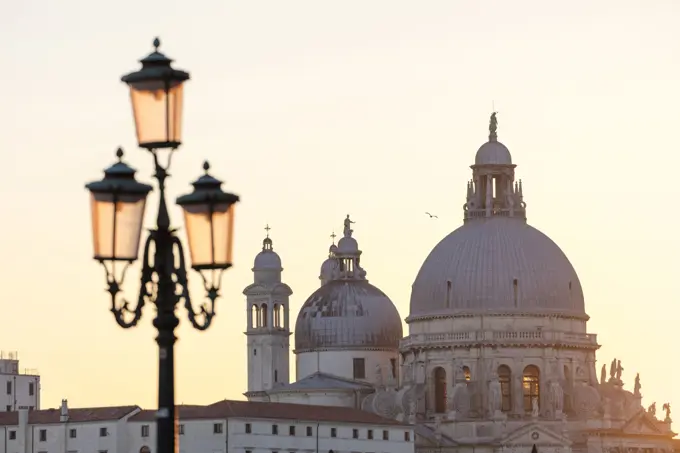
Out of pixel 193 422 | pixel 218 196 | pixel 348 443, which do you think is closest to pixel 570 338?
pixel 348 443

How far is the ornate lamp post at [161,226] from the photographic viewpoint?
92.8 feet

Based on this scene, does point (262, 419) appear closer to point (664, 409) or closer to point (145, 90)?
point (664, 409)

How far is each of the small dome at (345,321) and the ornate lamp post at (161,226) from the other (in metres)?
139

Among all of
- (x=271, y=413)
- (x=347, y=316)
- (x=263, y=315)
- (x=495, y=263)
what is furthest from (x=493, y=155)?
(x=271, y=413)

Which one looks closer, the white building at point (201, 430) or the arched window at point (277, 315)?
the white building at point (201, 430)

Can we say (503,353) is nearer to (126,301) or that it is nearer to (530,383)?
(530,383)

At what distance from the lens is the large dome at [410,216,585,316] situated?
153 metres

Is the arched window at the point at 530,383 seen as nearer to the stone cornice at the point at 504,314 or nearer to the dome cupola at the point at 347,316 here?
the stone cornice at the point at 504,314

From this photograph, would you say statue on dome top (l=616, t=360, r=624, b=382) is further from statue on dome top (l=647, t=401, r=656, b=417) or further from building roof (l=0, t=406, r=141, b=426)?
building roof (l=0, t=406, r=141, b=426)

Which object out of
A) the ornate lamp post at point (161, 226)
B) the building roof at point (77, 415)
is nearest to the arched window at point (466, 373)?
the building roof at point (77, 415)

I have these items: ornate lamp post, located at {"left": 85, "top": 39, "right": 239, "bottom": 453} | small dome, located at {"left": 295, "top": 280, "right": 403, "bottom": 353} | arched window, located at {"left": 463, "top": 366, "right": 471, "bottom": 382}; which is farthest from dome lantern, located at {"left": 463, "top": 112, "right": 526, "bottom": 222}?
ornate lamp post, located at {"left": 85, "top": 39, "right": 239, "bottom": 453}

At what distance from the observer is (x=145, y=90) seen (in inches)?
1136

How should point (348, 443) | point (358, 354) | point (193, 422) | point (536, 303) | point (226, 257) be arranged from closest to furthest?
point (226, 257), point (193, 422), point (348, 443), point (536, 303), point (358, 354)

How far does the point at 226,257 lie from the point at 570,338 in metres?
127
